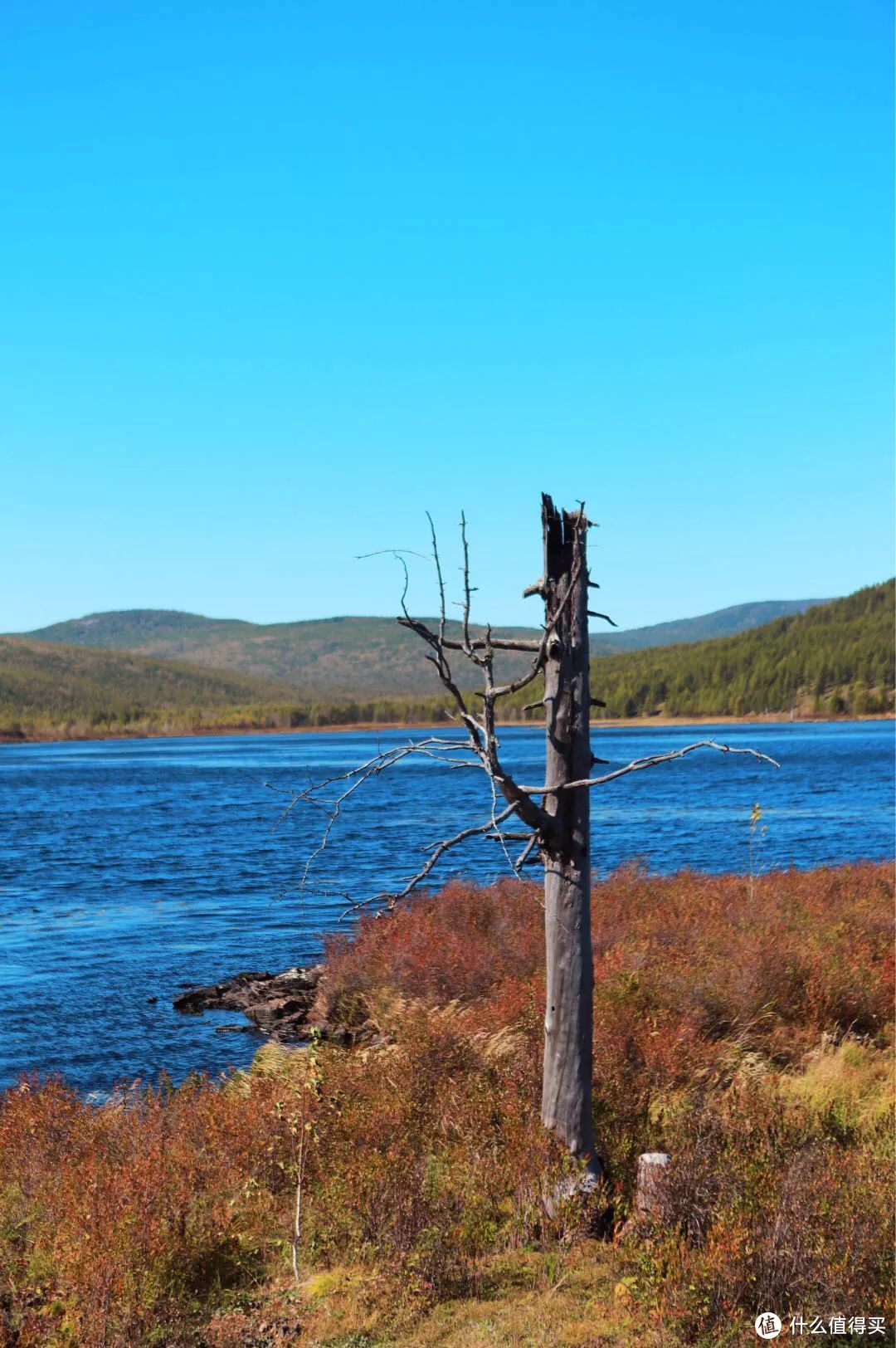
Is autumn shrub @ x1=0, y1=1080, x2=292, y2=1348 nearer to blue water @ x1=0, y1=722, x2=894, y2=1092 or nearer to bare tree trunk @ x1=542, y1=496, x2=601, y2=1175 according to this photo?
bare tree trunk @ x1=542, y1=496, x2=601, y2=1175

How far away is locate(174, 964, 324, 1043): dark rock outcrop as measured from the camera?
719 inches

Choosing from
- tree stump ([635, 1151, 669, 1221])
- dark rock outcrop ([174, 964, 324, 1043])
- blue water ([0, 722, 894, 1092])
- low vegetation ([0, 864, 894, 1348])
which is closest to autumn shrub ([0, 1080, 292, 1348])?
low vegetation ([0, 864, 894, 1348])

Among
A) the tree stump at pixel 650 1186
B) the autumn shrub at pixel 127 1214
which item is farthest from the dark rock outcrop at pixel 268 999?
the tree stump at pixel 650 1186

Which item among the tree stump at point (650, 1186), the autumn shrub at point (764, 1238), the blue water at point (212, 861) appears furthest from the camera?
the blue water at point (212, 861)

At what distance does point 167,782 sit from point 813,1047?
7709 cm

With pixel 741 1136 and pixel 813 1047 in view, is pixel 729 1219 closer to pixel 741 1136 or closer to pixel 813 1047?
pixel 741 1136

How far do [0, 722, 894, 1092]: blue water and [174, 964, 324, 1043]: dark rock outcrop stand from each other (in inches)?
16.2

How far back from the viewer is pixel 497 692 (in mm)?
7324

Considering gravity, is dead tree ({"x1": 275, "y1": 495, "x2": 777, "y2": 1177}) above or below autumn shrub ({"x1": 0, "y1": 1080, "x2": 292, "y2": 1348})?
above

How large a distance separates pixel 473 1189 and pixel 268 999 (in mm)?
11884

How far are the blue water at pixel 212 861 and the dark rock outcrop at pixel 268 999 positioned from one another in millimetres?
412

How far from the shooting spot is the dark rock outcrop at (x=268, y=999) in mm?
18250

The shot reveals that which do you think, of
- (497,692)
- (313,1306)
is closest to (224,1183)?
(313,1306)

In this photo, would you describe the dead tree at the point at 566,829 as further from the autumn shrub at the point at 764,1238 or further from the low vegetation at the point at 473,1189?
the autumn shrub at the point at 764,1238
